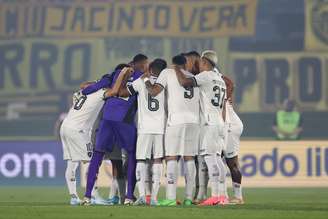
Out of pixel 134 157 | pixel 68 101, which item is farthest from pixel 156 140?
pixel 68 101

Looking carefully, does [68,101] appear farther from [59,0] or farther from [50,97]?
[59,0]

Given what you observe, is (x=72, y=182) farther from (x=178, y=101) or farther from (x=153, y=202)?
(x=178, y=101)

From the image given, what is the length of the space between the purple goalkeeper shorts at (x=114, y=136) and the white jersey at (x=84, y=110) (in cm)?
34

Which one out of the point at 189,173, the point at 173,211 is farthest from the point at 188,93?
the point at 173,211

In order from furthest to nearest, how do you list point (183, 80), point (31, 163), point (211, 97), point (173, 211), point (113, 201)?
point (31, 163) < point (113, 201) < point (211, 97) < point (183, 80) < point (173, 211)

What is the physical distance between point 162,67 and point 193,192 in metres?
1.99

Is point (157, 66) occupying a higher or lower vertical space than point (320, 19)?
lower

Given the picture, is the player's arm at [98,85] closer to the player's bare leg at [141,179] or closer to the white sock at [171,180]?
the player's bare leg at [141,179]

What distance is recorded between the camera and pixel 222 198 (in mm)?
17156

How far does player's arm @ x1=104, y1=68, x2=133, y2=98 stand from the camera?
17000mm

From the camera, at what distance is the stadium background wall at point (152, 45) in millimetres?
36625

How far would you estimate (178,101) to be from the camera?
1680 cm

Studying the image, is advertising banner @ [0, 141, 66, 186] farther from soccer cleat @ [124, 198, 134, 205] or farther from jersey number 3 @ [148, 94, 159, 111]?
jersey number 3 @ [148, 94, 159, 111]

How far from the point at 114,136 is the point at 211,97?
1532mm
